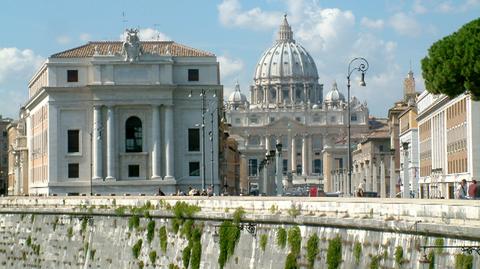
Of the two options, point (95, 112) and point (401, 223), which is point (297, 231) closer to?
point (401, 223)

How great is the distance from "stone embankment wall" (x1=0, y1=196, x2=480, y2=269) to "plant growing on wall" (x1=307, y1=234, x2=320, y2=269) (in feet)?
0.11

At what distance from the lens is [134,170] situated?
332 feet

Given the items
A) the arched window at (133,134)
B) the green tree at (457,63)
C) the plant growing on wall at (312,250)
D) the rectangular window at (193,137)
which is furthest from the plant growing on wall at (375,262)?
the arched window at (133,134)

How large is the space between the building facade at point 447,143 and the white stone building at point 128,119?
47.2 feet

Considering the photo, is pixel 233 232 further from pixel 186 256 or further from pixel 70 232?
pixel 70 232

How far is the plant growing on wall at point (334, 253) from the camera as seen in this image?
34072 mm

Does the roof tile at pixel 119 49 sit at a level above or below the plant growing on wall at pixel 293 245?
above

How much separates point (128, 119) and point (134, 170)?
3466mm

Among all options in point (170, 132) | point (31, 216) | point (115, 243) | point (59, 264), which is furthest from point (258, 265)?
point (170, 132)

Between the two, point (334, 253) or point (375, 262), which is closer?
point (375, 262)

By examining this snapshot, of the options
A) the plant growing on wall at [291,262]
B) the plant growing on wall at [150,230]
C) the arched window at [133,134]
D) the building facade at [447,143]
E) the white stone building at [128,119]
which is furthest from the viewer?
the arched window at [133,134]

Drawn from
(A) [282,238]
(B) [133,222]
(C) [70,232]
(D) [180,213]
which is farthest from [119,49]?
(A) [282,238]

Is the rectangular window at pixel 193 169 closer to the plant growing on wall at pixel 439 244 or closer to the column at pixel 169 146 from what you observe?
the column at pixel 169 146

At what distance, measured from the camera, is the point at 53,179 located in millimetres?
100875
